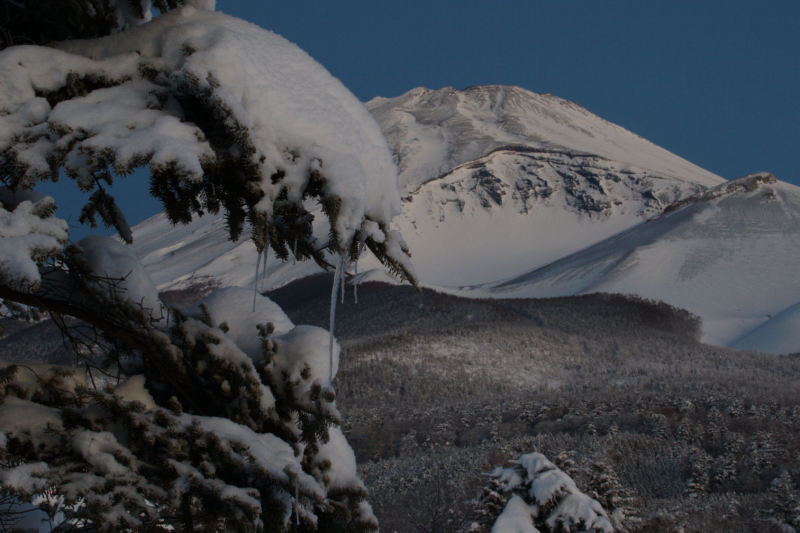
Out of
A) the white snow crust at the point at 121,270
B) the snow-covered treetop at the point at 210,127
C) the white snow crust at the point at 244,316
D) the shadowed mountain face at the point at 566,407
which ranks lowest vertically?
the shadowed mountain face at the point at 566,407

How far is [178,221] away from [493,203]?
13972 centimetres

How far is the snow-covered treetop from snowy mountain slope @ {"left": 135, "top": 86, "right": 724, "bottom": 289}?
312 feet

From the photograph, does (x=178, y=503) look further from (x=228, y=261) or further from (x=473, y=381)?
(x=228, y=261)

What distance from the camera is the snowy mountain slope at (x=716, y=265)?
7612 centimetres

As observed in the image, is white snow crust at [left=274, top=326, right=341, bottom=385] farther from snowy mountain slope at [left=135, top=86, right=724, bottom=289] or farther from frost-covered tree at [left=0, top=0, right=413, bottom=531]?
snowy mountain slope at [left=135, top=86, right=724, bottom=289]

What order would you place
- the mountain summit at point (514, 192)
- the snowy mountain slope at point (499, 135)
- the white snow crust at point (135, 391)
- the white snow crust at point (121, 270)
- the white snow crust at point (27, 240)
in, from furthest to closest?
the snowy mountain slope at point (499, 135)
the mountain summit at point (514, 192)
the white snow crust at point (135, 391)
the white snow crust at point (121, 270)
the white snow crust at point (27, 240)

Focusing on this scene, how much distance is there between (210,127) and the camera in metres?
2.77

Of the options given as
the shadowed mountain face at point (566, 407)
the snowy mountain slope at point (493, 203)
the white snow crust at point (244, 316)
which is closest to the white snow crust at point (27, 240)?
the white snow crust at point (244, 316)

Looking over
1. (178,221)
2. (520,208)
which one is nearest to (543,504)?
(178,221)

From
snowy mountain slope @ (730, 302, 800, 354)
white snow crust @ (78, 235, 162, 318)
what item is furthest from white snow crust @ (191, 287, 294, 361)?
snowy mountain slope @ (730, 302, 800, 354)

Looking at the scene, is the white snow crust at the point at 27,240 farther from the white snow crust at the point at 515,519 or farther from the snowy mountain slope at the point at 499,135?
the snowy mountain slope at the point at 499,135

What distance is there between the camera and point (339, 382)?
4853 cm

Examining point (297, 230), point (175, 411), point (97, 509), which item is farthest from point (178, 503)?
point (297, 230)

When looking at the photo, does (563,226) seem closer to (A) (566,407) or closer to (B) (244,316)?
(A) (566,407)
